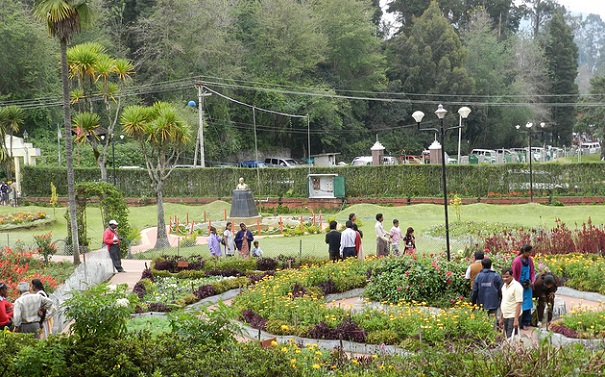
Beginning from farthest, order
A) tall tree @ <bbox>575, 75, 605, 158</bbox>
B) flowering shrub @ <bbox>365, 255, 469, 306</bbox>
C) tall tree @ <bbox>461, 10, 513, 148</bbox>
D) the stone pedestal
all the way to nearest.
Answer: tall tree @ <bbox>461, 10, 513, 148</bbox> < tall tree @ <bbox>575, 75, 605, 158</bbox> < the stone pedestal < flowering shrub @ <bbox>365, 255, 469, 306</bbox>

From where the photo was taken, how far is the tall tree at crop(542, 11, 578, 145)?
240ft

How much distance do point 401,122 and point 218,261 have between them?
4903 cm

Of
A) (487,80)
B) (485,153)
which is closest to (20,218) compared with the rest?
(485,153)

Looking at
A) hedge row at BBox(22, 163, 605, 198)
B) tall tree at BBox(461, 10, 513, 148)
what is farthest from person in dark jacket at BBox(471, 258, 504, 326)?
tall tree at BBox(461, 10, 513, 148)

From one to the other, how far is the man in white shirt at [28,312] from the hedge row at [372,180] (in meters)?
30.7

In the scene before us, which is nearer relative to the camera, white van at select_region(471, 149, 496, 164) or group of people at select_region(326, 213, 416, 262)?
group of people at select_region(326, 213, 416, 262)

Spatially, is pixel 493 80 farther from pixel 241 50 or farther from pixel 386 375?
pixel 386 375

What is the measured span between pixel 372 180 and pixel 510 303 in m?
31.3

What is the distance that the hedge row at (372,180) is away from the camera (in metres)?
39.7

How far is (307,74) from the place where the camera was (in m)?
62.7

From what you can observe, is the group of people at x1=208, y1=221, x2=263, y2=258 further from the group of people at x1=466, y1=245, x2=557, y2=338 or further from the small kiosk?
the small kiosk

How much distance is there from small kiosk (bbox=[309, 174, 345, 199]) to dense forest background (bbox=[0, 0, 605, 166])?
11.8 meters

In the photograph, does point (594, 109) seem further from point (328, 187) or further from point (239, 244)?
point (239, 244)

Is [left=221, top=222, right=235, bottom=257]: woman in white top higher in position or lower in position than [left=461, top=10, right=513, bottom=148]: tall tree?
lower
